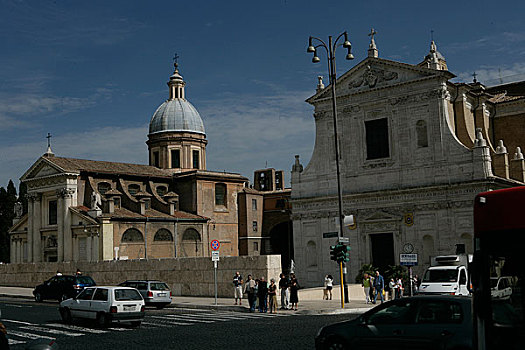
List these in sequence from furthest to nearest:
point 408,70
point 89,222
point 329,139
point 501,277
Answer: point 89,222 → point 329,139 → point 408,70 → point 501,277

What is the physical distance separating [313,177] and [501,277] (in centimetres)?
3580

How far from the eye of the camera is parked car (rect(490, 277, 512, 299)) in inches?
286

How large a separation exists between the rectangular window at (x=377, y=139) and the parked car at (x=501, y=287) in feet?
110

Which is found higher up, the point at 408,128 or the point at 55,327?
the point at 408,128

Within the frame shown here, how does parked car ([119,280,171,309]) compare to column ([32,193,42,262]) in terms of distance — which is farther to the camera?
column ([32,193,42,262])

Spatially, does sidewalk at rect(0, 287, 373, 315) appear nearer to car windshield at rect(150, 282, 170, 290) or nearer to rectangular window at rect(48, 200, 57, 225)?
car windshield at rect(150, 282, 170, 290)

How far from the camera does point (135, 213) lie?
180 feet

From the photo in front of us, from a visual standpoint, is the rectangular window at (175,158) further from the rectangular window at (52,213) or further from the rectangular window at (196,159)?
the rectangular window at (52,213)

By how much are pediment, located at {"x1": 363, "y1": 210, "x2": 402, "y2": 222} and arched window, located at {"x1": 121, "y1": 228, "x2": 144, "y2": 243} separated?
22101mm

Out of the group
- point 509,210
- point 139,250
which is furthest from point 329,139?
point 509,210

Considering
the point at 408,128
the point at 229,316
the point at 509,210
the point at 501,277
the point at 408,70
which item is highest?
the point at 408,70

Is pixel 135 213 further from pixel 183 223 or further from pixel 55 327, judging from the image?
pixel 55 327

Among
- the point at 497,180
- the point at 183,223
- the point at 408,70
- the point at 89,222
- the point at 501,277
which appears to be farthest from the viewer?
the point at 183,223

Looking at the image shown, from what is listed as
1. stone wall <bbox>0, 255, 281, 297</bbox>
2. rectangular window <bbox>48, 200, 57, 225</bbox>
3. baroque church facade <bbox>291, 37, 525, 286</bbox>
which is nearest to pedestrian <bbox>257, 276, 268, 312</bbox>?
stone wall <bbox>0, 255, 281, 297</bbox>
